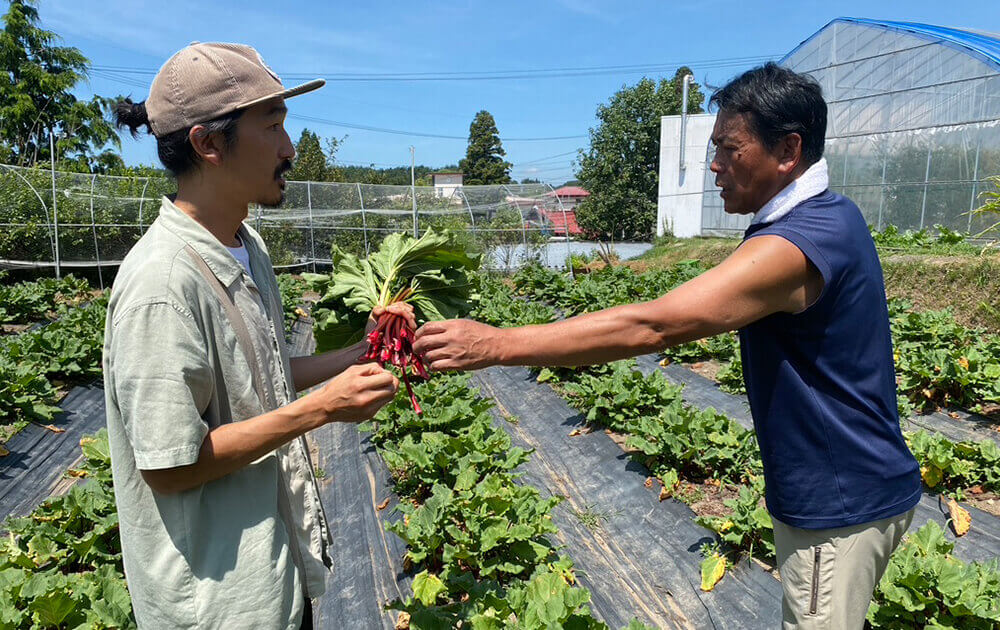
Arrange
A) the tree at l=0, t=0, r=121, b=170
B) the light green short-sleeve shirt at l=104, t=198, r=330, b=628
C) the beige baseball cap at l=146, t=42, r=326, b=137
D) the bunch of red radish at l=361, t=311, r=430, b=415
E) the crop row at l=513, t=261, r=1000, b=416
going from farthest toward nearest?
the tree at l=0, t=0, r=121, b=170, the crop row at l=513, t=261, r=1000, b=416, the bunch of red radish at l=361, t=311, r=430, b=415, the beige baseball cap at l=146, t=42, r=326, b=137, the light green short-sleeve shirt at l=104, t=198, r=330, b=628

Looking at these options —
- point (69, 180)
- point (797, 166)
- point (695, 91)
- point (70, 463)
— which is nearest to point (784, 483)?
point (797, 166)

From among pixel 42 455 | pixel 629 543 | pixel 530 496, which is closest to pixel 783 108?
pixel 530 496

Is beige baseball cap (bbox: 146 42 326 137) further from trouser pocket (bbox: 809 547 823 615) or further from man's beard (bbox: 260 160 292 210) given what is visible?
trouser pocket (bbox: 809 547 823 615)

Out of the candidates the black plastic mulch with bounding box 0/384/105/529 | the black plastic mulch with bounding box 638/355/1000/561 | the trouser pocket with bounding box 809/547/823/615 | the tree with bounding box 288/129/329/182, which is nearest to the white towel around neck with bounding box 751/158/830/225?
the trouser pocket with bounding box 809/547/823/615

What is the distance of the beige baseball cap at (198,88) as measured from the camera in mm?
1661

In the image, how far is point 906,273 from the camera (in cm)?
1162

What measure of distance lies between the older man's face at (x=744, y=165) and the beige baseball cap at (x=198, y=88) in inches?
53.3

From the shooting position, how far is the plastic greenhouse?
1382 cm

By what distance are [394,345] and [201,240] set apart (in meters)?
0.90

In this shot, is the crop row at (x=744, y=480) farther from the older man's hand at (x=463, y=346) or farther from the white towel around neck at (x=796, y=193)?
the older man's hand at (x=463, y=346)

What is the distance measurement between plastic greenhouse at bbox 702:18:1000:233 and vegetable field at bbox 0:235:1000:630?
8139mm

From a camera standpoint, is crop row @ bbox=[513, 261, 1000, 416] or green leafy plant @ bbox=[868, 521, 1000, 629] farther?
crop row @ bbox=[513, 261, 1000, 416]

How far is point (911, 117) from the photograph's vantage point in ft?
51.1

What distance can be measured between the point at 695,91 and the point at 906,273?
37.0 meters
